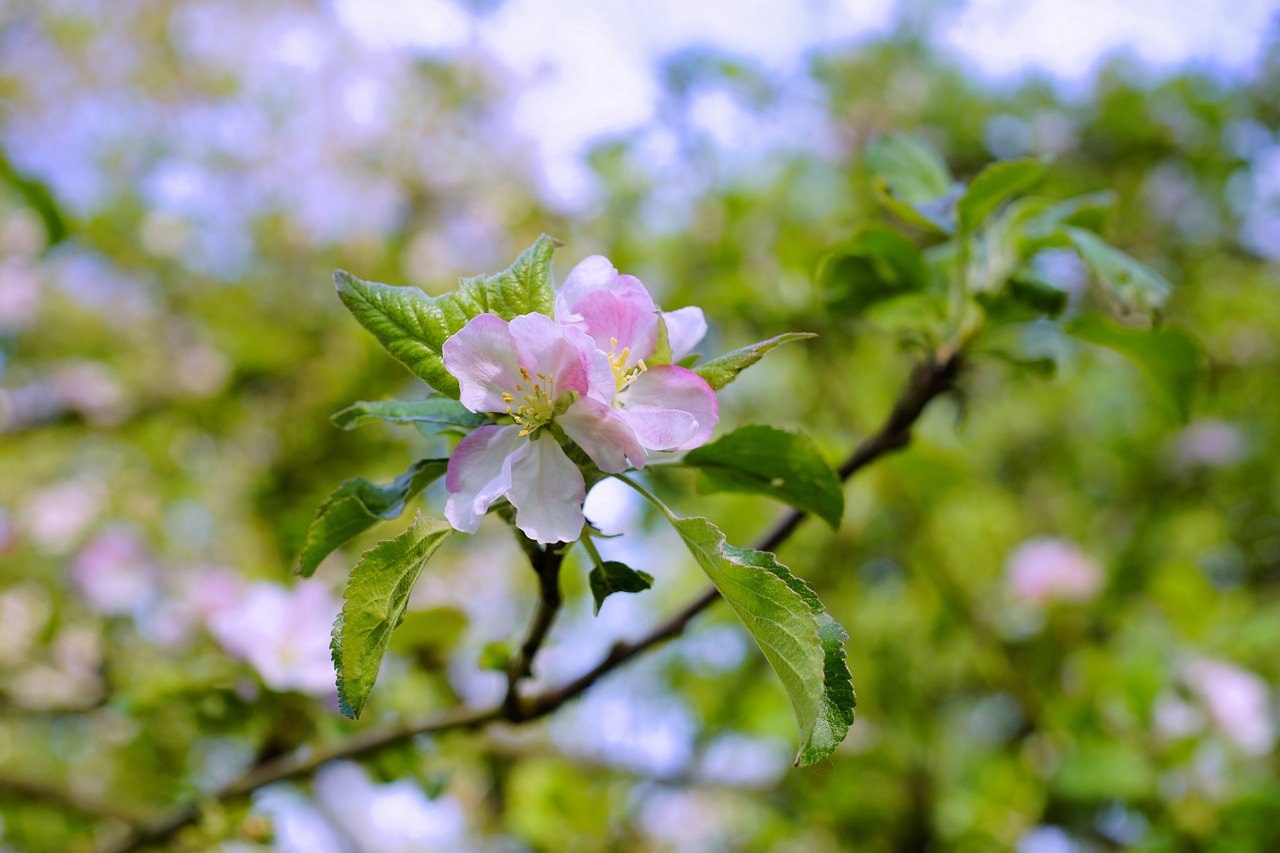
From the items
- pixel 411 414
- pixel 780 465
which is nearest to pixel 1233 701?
pixel 780 465

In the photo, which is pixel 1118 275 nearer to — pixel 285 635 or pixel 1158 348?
pixel 1158 348

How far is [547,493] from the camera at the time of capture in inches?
22.0

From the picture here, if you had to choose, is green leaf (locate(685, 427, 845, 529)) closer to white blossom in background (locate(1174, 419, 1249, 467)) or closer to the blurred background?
the blurred background

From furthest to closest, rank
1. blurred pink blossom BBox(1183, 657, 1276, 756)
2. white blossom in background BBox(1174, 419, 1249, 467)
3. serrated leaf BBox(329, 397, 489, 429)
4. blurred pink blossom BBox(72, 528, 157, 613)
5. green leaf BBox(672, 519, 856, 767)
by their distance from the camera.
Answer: white blossom in background BBox(1174, 419, 1249, 467) < blurred pink blossom BBox(72, 528, 157, 613) < blurred pink blossom BBox(1183, 657, 1276, 756) < serrated leaf BBox(329, 397, 489, 429) < green leaf BBox(672, 519, 856, 767)

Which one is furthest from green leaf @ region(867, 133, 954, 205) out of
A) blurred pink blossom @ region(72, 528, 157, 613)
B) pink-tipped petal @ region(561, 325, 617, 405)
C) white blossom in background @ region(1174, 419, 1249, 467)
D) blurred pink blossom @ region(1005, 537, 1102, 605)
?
white blossom in background @ region(1174, 419, 1249, 467)

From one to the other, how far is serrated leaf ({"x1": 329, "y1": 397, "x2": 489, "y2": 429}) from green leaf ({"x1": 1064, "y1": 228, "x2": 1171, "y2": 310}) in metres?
0.56

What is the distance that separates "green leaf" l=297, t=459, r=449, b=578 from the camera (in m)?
0.60

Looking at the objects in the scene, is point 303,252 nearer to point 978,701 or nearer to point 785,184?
point 785,184

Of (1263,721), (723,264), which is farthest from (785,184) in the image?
(1263,721)

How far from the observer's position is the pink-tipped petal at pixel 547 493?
0.54 m

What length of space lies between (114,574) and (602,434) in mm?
2085

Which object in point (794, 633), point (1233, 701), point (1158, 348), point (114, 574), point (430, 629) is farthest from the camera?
point (114, 574)

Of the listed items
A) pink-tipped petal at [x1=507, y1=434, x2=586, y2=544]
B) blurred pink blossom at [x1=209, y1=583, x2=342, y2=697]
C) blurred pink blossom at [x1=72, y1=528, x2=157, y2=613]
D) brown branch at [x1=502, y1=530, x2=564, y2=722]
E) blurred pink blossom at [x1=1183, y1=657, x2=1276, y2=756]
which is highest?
pink-tipped petal at [x1=507, y1=434, x2=586, y2=544]

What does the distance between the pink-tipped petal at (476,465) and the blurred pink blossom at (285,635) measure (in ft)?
2.09
